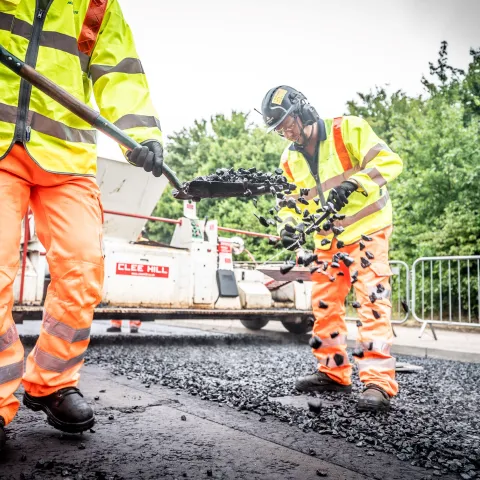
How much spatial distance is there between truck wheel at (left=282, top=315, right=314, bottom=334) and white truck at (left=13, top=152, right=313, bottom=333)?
2 centimetres

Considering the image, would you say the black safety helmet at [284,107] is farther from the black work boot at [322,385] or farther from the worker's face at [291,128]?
the black work boot at [322,385]

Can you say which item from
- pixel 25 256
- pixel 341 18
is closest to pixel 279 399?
→ pixel 341 18

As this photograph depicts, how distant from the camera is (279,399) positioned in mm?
3309

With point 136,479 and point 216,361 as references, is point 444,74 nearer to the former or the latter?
point 216,361

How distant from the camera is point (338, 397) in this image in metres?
3.41

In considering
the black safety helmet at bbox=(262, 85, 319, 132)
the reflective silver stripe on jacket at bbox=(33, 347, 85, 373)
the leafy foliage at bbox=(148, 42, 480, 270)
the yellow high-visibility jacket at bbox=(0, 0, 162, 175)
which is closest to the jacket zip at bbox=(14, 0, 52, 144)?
the yellow high-visibility jacket at bbox=(0, 0, 162, 175)

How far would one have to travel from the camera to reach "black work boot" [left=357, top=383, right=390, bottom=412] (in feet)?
9.65

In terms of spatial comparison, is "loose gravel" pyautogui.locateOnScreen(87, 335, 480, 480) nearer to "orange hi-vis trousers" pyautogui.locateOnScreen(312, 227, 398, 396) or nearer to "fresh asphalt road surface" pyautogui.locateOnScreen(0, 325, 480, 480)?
"fresh asphalt road surface" pyautogui.locateOnScreen(0, 325, 480, 480)

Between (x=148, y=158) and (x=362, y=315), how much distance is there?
1.82 m

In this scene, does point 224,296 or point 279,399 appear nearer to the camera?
point 279,399

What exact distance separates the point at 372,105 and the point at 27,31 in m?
21.1

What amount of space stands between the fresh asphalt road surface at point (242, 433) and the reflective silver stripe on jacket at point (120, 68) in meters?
1.73

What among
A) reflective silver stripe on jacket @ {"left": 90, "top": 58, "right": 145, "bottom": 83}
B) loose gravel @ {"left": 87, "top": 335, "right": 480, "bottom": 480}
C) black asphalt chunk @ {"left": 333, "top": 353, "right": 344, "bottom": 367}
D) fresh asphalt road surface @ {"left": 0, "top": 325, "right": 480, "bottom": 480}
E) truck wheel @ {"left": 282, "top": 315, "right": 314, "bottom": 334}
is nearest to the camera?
fresh asphalt road surface @ {"left": 0, "top": 325, "right": 480, "bottom": 480}

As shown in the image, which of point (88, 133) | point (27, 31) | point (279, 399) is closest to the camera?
point (27, 31)
